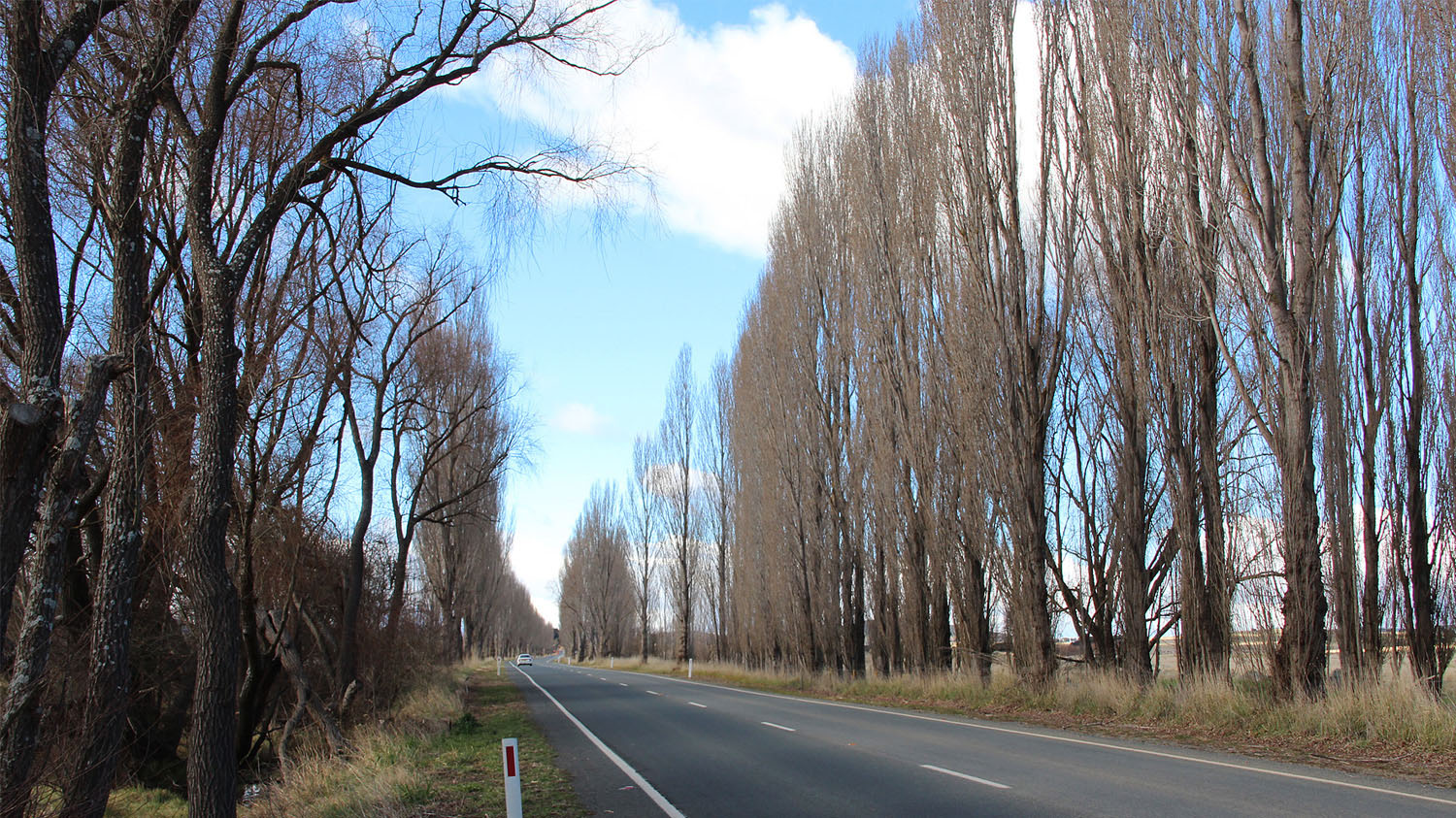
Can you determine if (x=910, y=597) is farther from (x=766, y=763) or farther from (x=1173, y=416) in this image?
(x=766, y=763)

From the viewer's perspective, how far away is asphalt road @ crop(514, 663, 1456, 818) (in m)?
7.29

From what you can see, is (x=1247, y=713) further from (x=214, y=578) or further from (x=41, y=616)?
(x=41, y=616)

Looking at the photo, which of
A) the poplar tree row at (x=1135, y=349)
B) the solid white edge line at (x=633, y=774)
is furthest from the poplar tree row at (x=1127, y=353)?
the solid white edge line at (x=633, y=774)

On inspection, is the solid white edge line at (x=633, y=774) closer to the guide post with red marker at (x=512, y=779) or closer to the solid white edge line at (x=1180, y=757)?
the guide post with red marker at (x=512, y=779)

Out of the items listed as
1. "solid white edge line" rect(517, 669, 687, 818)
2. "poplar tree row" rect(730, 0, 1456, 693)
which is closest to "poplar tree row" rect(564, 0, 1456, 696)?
"poplar tree row" rect(730, 0, 1456, 693)

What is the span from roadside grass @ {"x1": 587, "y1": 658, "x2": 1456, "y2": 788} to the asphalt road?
851 millimetres

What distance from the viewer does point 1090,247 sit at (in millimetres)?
17391

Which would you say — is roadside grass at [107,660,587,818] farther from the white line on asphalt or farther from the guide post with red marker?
the white line on asphalt

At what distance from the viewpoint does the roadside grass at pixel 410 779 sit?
28.2 feet

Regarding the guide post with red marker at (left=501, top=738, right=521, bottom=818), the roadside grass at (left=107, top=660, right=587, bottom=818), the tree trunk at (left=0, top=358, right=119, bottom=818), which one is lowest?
the roadside grass at (left=107, top=660, right=587, bottom=818)

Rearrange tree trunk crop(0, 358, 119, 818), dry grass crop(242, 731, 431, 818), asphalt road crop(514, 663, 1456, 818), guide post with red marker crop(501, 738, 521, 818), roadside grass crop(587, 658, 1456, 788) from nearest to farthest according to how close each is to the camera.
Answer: tree trunk crop(0, 358, 119, 818)
guide post with red marker crop(501, 738, 521, 818)
asphalt road crop(514, 663, 1456, 818)
dry grass crop(242, 731, 431, 818)
roadside grass crop(587, 658, 1456, 788)

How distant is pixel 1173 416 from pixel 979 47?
351 inches

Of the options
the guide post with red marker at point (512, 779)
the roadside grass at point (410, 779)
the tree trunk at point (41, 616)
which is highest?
the tree trunk at point (41, 616)

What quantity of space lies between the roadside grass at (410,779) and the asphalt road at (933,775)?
1.73 ft
